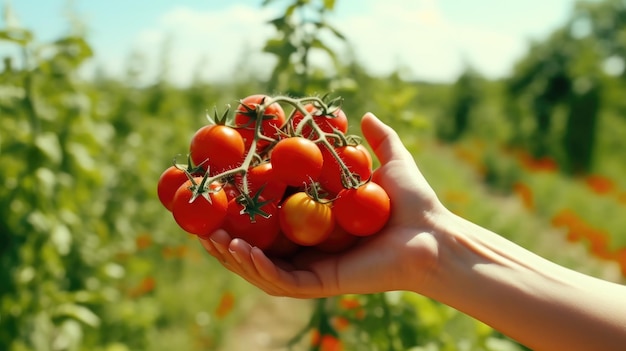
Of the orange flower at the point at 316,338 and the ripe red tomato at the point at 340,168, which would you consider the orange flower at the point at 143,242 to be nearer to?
the orange flower at the point at 316,338

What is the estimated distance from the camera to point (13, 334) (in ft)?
8.98

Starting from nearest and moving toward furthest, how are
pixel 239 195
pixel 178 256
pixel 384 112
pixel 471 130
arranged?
pixel 239 195 < pixel 384 112 < pixel 178 256 < pixel 471 130

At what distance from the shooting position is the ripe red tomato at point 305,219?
4.93 ft

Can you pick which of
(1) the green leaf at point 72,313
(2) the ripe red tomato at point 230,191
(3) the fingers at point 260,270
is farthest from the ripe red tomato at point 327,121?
(1) the green leaf at point 72,313

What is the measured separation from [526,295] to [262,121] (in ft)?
2.85

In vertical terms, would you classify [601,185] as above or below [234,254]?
below

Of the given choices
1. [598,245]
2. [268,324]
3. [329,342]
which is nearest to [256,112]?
[329,342]

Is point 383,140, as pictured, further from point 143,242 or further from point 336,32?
point 143,242

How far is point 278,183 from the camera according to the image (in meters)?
1.59

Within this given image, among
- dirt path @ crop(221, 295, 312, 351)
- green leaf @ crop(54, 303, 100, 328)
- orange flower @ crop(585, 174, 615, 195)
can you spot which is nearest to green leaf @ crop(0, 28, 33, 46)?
green leaf @ crop(54, 303, 100, 328)

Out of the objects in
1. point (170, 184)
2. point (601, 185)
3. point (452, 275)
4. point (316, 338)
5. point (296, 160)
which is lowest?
point (601, 185)

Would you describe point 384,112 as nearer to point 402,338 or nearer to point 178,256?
point 402,338

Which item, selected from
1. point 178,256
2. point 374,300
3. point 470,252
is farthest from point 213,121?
point 178,256

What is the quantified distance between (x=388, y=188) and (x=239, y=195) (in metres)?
0.49
